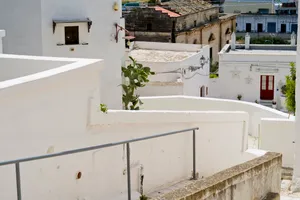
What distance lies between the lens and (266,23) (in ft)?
201

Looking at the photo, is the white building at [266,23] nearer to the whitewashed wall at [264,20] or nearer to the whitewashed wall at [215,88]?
the whitewashed wall at [264,20]

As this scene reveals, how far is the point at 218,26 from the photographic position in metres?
48.3

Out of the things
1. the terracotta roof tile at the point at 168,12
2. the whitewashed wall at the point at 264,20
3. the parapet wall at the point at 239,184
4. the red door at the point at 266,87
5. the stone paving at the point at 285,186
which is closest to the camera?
the parapet wall at the point at 239,184

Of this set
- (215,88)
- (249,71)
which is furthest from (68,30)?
(215,88)

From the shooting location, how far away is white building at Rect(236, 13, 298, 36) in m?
60.8

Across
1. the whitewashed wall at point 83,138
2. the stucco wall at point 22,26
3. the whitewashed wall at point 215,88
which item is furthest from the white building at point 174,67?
the whitewashed wall at point 83,138

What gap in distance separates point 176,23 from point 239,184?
108ft

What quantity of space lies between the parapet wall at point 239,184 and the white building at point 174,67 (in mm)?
15647

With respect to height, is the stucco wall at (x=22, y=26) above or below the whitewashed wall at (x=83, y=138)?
above

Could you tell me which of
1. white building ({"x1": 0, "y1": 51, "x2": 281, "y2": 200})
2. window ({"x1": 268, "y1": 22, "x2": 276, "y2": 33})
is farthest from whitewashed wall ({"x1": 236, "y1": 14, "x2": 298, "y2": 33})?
white building ({"x1": 0, "y1": 51, "x2": 281, "y2": 200})

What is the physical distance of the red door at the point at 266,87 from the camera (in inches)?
1214

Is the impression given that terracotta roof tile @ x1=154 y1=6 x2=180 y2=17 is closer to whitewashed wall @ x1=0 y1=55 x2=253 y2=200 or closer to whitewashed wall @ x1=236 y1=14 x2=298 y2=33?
whitewashed wall @ x1=236 y1=14 x2=298 y2=33

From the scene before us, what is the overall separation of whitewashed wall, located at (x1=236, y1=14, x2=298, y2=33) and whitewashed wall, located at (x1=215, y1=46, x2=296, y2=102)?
30.7 metres

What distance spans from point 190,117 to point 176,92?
1491 centimetres
